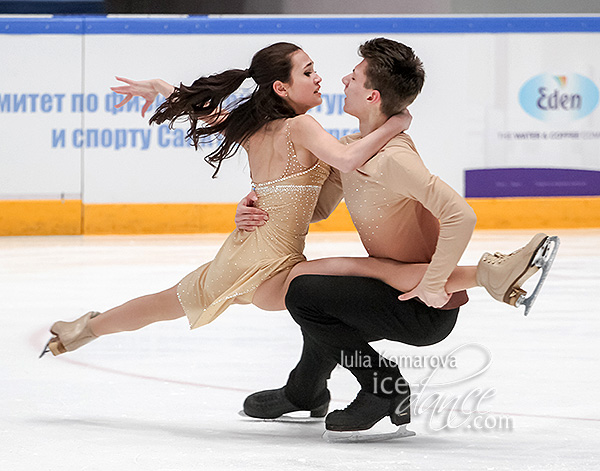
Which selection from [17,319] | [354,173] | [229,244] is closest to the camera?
[354,173]

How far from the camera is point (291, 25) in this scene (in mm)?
7715

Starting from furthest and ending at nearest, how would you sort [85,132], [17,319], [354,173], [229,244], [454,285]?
[85,132]
[17,319]
[229,244]
[354,173]
[454,285]

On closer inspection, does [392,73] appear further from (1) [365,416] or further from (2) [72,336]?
(2) [72,336]

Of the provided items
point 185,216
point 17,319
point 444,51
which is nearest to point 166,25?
point 185,216

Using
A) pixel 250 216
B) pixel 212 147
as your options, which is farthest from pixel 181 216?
pixel 250 216

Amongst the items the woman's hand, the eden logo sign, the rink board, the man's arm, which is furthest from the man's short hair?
the eden logo sign

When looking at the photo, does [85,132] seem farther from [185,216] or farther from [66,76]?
[185,216]

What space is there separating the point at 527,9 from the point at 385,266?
6.83 metres

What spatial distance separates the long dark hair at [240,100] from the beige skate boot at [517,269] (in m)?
0.70

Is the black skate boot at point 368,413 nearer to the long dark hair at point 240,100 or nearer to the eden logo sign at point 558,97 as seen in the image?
the long dark hair at point 240,100

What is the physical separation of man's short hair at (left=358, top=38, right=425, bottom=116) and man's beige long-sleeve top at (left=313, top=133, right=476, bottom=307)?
86 millimetres

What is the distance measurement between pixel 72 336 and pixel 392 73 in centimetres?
113

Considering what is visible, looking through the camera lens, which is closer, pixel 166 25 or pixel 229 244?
pixel 229 244

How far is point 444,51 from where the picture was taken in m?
7.66
